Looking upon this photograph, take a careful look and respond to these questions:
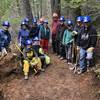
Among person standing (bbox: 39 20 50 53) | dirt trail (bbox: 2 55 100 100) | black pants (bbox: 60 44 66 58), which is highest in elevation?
person standing (bbox: 39 20 50 53)

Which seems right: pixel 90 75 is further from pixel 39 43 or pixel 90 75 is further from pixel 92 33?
pixel 39 43

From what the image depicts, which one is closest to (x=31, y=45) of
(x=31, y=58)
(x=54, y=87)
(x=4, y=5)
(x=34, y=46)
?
(x=34, y=46)

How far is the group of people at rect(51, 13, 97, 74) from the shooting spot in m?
11.6

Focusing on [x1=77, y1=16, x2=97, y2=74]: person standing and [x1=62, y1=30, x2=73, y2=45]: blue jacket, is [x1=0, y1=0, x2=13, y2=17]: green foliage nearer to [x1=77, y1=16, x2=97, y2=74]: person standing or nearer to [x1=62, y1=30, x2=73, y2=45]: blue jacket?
[x1=62, y1=30, x2=73, y2=45]: blue jacket

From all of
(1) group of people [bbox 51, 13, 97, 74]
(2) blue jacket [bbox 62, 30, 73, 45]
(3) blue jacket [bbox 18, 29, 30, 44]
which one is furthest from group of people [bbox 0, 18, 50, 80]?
(2) blue jacket [bbox 62, 30, 73, 45]

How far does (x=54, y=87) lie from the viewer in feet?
37.0

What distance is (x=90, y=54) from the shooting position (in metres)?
11.6

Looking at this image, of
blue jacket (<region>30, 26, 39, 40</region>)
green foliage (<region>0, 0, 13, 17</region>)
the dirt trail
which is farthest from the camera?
green foliage (<region>0, 0, 13, 17</region>)

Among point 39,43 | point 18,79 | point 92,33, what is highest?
point 92,33

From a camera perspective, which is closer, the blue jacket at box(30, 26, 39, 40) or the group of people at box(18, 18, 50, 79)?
the group of people at box(18, 18, 50, 79)

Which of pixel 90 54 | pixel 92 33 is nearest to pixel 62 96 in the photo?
pixel 90 54

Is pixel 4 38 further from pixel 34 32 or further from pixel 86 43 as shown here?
pixel 86 43

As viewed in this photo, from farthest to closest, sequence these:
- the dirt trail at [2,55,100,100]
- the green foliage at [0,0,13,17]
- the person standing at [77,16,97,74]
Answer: the green foliage at [0,0,13,17], the person standing at [77,16,97,74], the dirt trail at [2,55,100,100]

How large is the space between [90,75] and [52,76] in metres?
1.61
